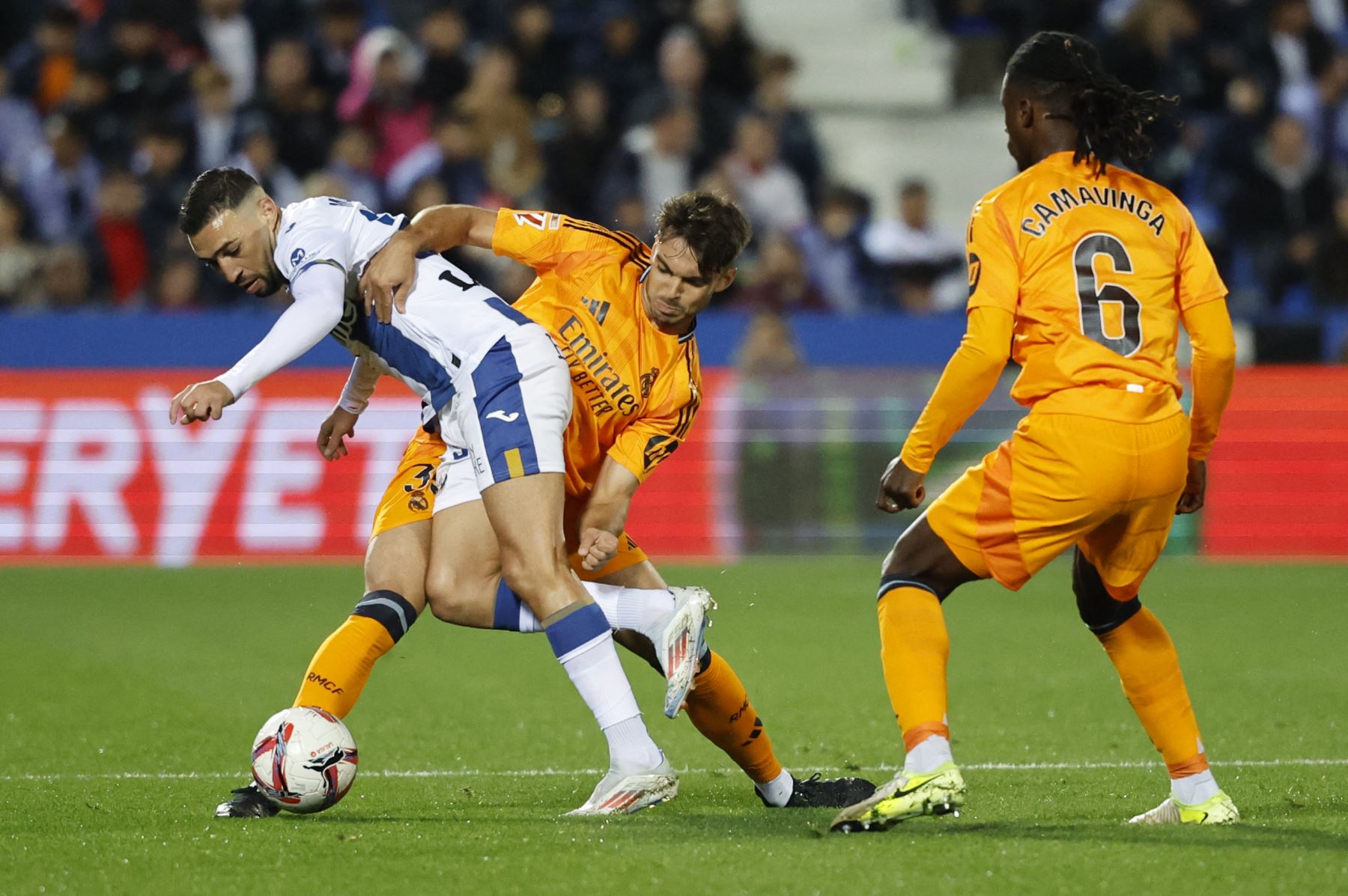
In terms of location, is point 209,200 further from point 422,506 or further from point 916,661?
point 916,661

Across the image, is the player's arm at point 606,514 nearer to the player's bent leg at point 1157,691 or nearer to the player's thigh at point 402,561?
the player's thigh at point 402,561

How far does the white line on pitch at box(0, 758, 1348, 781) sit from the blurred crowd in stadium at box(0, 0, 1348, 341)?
291 inches

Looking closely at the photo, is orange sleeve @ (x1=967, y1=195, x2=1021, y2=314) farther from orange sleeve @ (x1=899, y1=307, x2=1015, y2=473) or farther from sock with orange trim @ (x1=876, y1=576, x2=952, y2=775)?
sock with orange trim @ (x1=876, y1=576, x2=952, y2=775)

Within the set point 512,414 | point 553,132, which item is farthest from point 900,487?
point 553,132

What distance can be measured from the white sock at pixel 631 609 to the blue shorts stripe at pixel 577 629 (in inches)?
6.2

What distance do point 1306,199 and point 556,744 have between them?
1031 centimetres

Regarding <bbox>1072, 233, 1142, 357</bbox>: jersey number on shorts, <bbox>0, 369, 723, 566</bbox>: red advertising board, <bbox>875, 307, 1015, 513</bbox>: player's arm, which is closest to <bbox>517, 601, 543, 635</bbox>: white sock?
<bbox>875, 307, 1015, 513</bbox>: player's arm

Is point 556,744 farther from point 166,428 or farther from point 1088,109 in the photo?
point 166,428

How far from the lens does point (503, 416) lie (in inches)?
205

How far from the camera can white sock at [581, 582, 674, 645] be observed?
5332 mm

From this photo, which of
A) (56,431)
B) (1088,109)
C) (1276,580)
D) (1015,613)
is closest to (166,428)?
(56,431)

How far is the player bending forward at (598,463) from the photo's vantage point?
208 inches

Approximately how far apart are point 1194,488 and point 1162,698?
60 cm

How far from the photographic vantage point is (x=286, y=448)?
12016 millimetres
